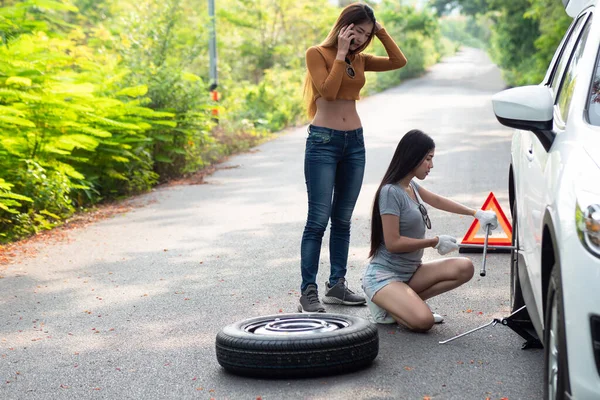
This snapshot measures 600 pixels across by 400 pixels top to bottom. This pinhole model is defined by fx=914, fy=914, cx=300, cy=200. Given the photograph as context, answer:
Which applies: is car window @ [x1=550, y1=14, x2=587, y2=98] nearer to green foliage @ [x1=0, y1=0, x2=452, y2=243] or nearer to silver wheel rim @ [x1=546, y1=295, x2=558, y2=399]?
silver wheel rim @ [x1=546, y1=295, x2=558, y2=399]

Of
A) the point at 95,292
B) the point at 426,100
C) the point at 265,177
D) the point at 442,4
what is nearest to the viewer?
the point at 95,292

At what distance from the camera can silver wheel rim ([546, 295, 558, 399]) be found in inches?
143

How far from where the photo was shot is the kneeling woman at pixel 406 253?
594 centimetres

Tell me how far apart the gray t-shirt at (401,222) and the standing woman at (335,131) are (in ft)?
1.83

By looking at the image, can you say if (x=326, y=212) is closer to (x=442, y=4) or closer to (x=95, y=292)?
(x=95, y=292)

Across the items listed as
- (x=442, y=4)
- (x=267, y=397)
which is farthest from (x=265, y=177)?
(x=442, y=4)

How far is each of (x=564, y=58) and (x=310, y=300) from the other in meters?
2.37

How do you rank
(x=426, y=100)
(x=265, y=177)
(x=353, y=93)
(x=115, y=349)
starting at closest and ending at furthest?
Result: (x=115, y=349)
(x=353, y=93)
(x=265, y=177)
(x=426, y=100)

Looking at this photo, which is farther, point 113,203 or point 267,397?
point 113,203

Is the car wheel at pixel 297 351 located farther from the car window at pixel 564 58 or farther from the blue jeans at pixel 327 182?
the car window at pixel 564 58

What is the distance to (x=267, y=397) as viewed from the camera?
15.7 ft

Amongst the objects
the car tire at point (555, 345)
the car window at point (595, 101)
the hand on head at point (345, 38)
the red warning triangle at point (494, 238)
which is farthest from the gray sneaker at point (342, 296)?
the car window at point (595, 101)

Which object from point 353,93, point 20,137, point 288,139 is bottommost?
point 288,139

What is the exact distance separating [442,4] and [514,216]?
2027 inches
